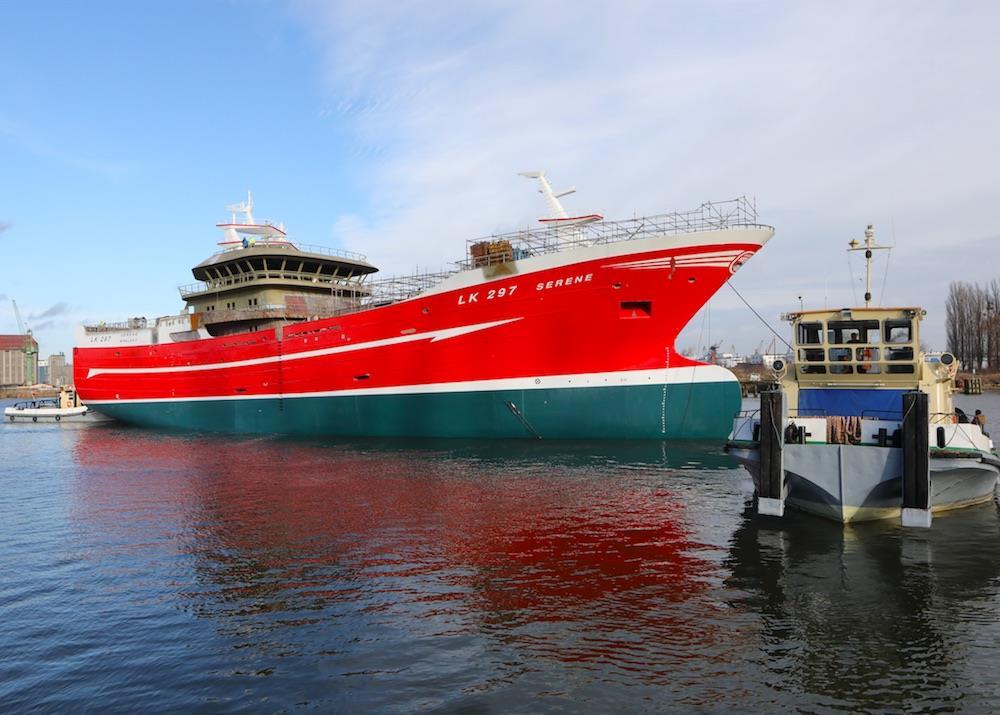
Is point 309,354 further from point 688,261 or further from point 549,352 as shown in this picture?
point 688,261

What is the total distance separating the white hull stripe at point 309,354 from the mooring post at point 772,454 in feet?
46.7

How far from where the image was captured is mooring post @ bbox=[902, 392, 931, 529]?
11133 mm

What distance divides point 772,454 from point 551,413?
13.9 metres

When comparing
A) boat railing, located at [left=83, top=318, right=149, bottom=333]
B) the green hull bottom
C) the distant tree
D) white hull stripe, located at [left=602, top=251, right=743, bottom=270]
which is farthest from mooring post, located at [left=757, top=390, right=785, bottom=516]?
the distant tree

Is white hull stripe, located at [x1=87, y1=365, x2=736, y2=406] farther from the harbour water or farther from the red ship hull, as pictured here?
the harbour water

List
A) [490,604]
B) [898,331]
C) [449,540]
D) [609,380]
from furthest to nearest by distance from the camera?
[609,380]
[898,331]
[449,540]
[490,604]

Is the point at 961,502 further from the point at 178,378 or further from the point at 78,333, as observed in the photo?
the point at 78,333

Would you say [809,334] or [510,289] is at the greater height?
[510,289]

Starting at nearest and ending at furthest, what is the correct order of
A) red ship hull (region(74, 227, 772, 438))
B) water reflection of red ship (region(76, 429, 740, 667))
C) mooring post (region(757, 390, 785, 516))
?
water reflection of red ship (region(76, 429, 740, 667)), mooring post (region(757, 390, 785, 516)), red ship hull (region(74, 227, 772, 438))

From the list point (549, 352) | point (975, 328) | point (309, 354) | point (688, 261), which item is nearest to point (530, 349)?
point (549, 352)

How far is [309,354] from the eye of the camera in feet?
104

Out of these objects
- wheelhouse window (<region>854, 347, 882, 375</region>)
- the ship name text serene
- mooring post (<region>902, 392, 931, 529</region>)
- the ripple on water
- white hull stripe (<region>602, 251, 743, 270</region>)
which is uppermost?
white hull stripe (<region>602, 251, 743, 270</region>)

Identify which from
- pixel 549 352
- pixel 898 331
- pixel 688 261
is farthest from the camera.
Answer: pixel 549 352

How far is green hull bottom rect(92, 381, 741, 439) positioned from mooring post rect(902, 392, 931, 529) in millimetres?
14110
